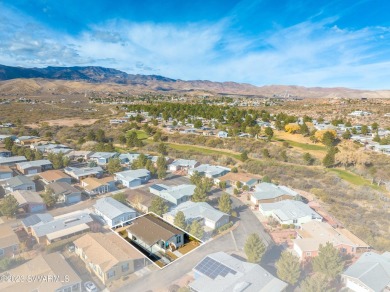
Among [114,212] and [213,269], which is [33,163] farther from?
[213,269]

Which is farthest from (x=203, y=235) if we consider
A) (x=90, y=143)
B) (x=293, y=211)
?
(x=90, y=143)

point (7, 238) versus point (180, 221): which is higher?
point (180, 221)

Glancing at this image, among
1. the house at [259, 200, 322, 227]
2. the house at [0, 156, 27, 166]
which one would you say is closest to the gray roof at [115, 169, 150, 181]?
the house at [0, 156, 27, 166]

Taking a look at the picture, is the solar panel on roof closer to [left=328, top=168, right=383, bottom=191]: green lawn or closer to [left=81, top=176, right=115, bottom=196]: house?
[left=81, top=176, right=115, bottom=196]: house

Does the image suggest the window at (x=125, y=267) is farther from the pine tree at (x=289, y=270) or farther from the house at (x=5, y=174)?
the house at (x=5, y=174)

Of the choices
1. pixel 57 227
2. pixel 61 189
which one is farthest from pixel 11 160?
pixel 57 227
